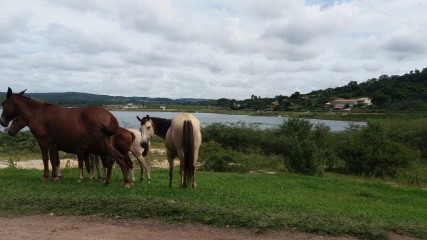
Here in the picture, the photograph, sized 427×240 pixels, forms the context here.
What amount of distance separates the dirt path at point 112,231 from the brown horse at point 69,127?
10.8 feet

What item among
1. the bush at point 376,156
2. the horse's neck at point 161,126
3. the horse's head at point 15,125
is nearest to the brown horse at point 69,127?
the horse's head at point 15,125

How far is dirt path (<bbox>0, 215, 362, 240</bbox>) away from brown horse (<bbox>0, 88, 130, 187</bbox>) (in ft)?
10.8

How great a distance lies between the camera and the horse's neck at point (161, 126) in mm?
11664

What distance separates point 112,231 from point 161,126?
531 cm

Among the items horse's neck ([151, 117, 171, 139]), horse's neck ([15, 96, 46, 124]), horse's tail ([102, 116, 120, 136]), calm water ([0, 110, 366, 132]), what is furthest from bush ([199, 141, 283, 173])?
horse's tail ([102, 116, 120, 136])

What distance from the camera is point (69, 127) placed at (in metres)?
10.6

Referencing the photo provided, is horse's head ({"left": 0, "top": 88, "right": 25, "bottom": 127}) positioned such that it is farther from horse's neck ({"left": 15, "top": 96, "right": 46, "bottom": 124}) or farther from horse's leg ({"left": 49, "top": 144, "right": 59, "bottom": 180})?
horse's leg ({"left": 49, "top": 144, "right": 59, "bottom": 180})

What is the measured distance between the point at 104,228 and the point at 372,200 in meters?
8.97

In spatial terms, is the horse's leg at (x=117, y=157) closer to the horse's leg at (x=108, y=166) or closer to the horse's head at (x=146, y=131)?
the horse's leg at (x=108, y=166)

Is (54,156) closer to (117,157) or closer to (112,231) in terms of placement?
(117,157)

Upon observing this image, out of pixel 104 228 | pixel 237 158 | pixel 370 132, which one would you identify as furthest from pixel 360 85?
pixel 104 228

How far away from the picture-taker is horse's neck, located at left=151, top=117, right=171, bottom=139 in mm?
11664

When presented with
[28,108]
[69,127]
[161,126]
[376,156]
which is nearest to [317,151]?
[376,156]

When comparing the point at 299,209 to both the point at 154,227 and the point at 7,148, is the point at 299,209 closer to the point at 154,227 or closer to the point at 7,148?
the point at 154,227
